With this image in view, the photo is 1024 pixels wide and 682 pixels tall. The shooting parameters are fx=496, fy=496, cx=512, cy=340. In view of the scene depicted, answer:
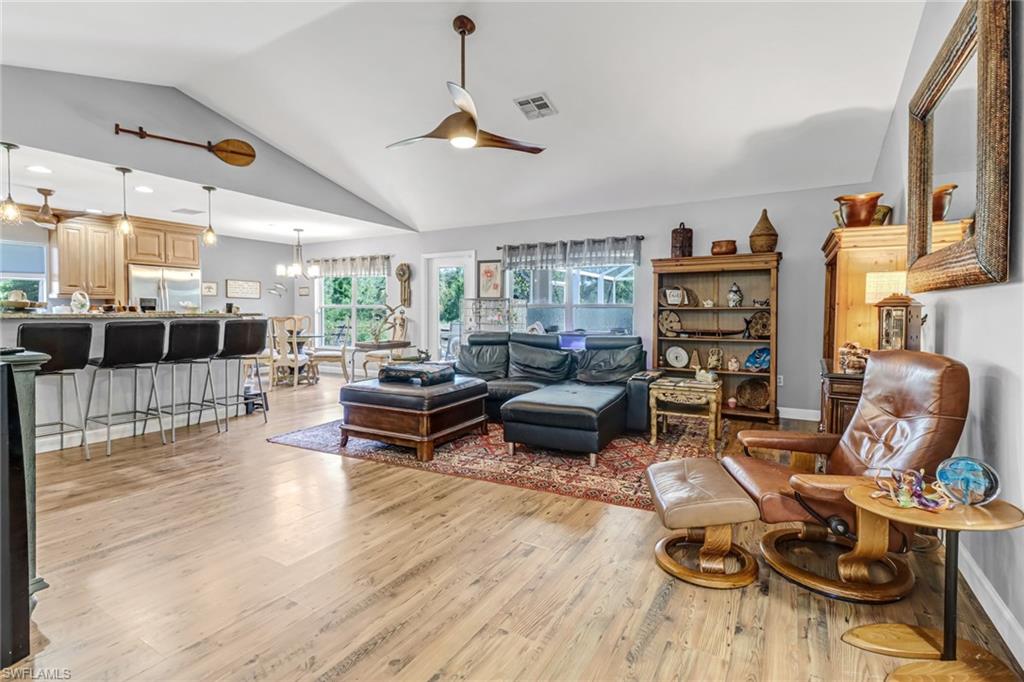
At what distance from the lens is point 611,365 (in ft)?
16.9

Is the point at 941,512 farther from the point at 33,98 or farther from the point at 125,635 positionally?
the point at 33,98

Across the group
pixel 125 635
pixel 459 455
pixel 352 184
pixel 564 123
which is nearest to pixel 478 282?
pixel 352 184

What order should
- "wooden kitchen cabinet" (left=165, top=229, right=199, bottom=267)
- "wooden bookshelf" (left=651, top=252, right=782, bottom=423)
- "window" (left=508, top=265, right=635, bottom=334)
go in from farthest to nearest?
Answer: "wooden kitchen cabinet" (left=165, top=229, right=199, bottom=267) → "window" (left=508, top=265, right=635, bottom=334) → "wooden bookshelf" (left=651, top=252, right=782, bottom=423)

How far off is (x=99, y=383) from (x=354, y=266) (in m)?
4.79

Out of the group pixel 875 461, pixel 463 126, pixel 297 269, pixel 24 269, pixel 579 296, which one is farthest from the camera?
pixel 297 269

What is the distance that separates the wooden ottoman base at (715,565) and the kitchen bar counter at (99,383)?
4.67 meters

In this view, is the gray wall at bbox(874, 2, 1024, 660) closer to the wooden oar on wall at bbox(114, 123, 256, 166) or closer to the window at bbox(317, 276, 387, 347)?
the wooden oar on wall at bbox(114, 123, 256, 166)

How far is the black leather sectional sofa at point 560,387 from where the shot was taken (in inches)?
151

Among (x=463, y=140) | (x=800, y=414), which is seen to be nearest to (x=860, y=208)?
(x=800, y=414)

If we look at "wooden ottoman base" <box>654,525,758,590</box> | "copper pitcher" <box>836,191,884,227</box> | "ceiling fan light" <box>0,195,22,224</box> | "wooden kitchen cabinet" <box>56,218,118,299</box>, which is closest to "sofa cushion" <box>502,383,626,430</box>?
"wooden ottoman base" <box>654,525,758,590</box>

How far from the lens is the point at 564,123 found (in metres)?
4.89

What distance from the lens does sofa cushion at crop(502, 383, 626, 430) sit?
3756 mm

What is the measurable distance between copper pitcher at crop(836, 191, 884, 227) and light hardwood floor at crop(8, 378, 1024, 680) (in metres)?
2.37

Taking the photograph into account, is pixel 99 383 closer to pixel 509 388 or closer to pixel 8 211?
pixel 8 211
